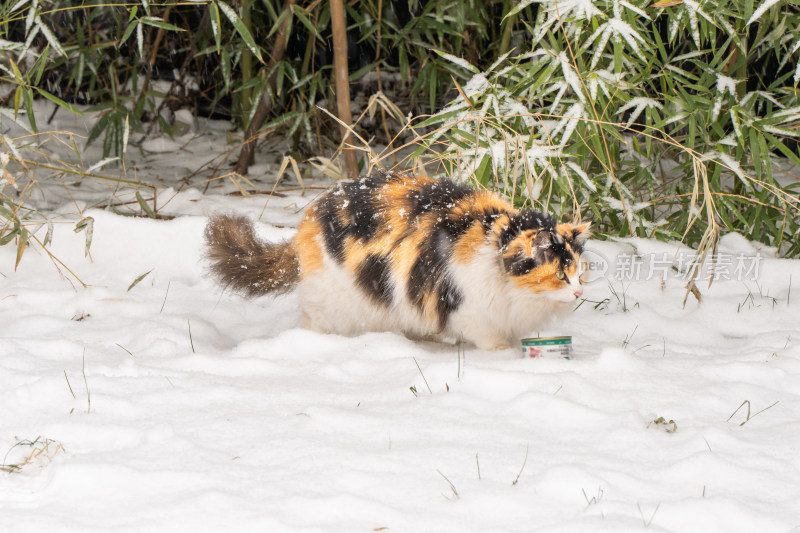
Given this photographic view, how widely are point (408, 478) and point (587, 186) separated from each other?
2.05 m

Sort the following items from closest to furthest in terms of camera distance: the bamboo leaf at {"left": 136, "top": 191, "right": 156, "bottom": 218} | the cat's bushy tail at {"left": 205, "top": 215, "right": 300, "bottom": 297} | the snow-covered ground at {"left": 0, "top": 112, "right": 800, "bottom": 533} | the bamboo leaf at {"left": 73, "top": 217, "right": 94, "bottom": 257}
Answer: the snow-covered ground at {"left": 0, "top": 112, "right": 800, "bottom": 533} < the cat's bushy tail at {"left": 205, "top": 215, "right": 300, "bottom": 297} < the bamboo leaf at {"left": 73, "top": 217, "right": 94, "bottom": 257} < the bamboo leaf at {"left": 136, "top": 191, "right": 156, "bottom": 218}

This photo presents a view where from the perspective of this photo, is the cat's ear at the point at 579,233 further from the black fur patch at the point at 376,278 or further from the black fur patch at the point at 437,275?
the black fur patch at the point at 376,278

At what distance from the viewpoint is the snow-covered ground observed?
1715mm

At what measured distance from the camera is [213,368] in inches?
99.0

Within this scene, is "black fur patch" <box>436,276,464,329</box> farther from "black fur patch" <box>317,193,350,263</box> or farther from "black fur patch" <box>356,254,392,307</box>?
"black fur patch" <box>317,193,350,263</box>

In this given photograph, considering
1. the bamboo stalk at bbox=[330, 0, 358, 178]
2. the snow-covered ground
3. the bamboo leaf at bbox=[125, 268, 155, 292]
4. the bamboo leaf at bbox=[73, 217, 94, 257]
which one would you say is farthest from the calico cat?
the bamboo stalk at bbox=[330, 0, 358, 178]

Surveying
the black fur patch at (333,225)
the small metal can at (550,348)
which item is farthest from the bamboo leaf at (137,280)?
the small metal can at (550,348)

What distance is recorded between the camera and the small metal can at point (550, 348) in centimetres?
258

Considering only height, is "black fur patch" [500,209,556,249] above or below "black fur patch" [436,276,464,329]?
above

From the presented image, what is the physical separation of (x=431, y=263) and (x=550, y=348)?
18.2 inches

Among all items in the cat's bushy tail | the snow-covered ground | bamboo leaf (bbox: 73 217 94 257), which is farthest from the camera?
bamboo leaf (bbox: 73 217 94 257)

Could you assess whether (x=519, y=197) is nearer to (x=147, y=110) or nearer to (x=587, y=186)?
(x=587, y=186)

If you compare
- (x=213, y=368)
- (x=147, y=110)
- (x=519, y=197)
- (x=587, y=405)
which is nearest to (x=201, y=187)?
(x=147, y=110)

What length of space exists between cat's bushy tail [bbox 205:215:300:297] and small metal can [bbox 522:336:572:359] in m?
0.87
